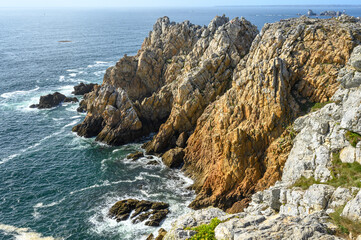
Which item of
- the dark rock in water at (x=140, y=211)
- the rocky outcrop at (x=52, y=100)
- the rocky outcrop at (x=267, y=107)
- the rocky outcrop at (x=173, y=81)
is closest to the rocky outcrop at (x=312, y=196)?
the rocky outcrop at (x=267, y=107)

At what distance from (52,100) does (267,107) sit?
71960 mm

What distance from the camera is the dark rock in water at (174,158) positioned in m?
56.7

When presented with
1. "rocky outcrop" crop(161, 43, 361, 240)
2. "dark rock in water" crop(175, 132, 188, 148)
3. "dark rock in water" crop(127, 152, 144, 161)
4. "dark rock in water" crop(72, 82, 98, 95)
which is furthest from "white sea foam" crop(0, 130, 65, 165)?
"rocky outcrop" crop(161, 43, 361, 240)

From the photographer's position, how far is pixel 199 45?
2990 inches

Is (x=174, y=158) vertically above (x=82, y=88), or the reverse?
(x=82, y=88)

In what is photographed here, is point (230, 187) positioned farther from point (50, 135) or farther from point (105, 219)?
point (50, 135)

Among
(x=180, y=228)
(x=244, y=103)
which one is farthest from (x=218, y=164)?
(x=180, y=228)

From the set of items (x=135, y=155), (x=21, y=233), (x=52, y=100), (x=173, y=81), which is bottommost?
(x=21, y=233)

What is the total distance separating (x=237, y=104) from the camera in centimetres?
4991

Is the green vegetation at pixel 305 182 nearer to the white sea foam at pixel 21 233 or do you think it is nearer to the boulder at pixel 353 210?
the boulder at pixel 353 210

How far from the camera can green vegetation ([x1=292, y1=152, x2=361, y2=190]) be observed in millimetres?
23909

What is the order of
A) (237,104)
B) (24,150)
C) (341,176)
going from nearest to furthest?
(341,176), (237,104), (24,150)

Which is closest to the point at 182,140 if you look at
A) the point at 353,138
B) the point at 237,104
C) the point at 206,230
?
the point at 237,104

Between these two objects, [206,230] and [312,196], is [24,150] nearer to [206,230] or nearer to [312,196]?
[206,230]
